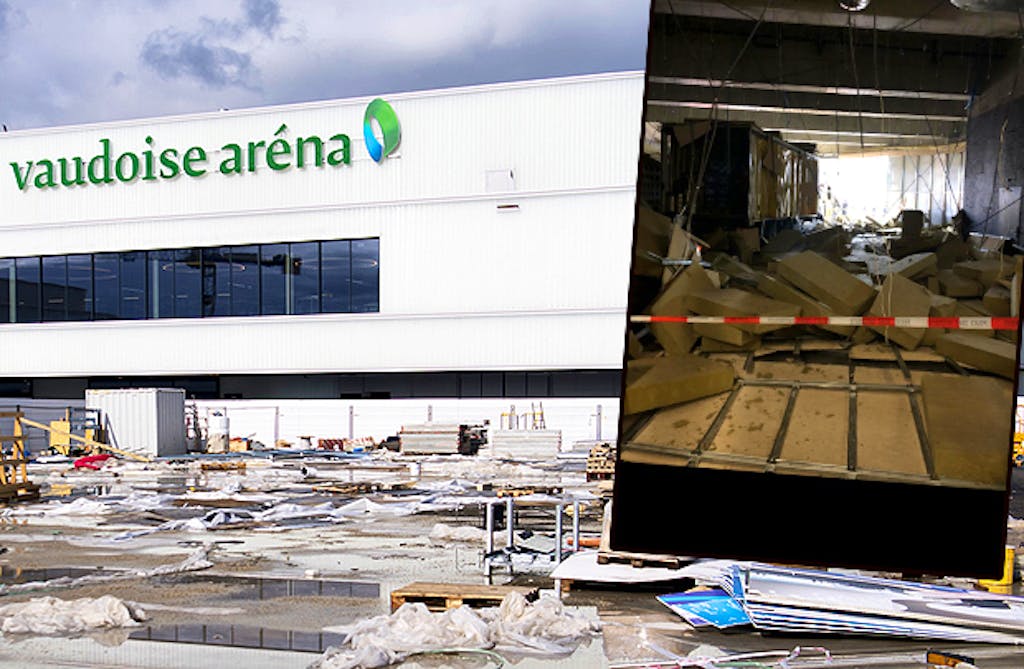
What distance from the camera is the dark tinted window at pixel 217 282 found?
1638 inches

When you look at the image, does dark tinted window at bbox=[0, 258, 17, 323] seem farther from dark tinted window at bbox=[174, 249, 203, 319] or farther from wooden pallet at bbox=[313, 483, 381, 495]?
wooden pallet at bbox=[313, 483, 381, 495]

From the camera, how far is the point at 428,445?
119 ft

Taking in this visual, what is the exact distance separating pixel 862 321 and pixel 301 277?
38.3 m

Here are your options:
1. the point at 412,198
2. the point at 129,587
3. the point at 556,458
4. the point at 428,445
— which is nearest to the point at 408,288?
the point at 412,198

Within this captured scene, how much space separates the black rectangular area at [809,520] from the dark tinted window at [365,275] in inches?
1424

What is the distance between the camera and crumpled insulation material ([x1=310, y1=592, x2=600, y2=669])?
25.9 feet

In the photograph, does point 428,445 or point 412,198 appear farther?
point 412,198

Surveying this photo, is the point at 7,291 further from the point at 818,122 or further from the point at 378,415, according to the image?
the point at 818,122

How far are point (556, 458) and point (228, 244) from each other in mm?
16408

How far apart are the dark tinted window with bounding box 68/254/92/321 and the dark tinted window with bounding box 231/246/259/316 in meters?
6.48

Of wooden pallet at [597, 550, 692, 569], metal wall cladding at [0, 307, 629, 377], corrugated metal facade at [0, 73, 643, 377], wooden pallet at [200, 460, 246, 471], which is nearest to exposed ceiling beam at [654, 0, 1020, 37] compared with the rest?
wooden pallet at [597, 550, 692, 569]

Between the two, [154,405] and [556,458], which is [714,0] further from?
[154,405]

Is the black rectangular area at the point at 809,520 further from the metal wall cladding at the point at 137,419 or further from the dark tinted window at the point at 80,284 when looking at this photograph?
the dark tinted window at the point at 80,284

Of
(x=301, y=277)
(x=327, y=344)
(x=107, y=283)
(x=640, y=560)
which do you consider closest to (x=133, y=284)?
(x=107, y=283)
